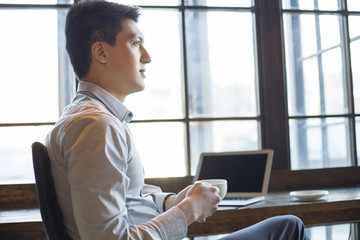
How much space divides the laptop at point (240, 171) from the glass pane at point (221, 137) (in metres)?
0.15

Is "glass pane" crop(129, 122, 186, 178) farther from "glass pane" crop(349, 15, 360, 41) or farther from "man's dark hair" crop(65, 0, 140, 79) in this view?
"glass pane" crop(349, 15, 360, 41)

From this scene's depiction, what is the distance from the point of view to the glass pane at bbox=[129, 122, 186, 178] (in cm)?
216

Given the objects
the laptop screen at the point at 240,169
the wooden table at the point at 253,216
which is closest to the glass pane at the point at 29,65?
the wooden table at the point at 253,216

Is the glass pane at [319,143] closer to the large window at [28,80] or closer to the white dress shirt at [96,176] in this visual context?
the large window at [28,80]

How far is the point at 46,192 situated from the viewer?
0.95m

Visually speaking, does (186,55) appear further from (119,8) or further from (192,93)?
(119,8)

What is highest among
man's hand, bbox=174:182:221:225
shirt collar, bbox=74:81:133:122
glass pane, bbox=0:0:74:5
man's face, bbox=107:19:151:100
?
glass pane, bbox=0:0:74:5

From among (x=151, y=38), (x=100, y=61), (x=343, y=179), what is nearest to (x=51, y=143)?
(x=100, y=61)

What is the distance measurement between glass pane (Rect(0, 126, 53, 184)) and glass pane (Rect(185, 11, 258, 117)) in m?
0.88

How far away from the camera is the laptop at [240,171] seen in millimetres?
1873

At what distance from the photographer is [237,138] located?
2.25 metres

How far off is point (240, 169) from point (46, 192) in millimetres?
1181

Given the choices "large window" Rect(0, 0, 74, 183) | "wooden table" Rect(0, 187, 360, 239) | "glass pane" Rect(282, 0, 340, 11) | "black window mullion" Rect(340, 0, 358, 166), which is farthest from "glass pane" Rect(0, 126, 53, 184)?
"black window mullion" Rect(340, 0, 358, 166)

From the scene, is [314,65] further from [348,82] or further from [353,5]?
[353,5]
